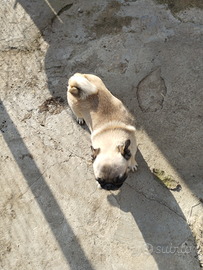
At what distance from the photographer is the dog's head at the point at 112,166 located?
93.0 inches

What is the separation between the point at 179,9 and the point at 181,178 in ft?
13.3

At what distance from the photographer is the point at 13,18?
197 inches

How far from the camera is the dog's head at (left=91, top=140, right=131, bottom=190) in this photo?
2361mm

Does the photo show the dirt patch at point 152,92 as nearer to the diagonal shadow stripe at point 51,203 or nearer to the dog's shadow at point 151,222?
the dog's shadow at point 151,222

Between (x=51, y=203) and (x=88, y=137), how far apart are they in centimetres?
151

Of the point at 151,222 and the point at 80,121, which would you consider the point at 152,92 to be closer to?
the point at 80,121

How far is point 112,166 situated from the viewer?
93.1 inches

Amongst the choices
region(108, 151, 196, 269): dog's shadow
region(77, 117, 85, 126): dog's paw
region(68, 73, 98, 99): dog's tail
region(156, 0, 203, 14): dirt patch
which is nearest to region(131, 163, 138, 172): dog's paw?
region(108, 151, 196, 269): dog's shadow

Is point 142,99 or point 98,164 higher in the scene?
point 98,164

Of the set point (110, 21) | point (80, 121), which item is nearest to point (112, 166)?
point (80, 121)

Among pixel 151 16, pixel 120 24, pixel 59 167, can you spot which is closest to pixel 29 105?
pixel 59 167

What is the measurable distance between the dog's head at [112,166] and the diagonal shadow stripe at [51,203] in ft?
5.27

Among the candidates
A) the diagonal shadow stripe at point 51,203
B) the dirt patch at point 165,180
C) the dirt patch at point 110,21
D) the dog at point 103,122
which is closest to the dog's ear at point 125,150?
the dog at point 103,122

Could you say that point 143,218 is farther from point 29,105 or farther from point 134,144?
Answer: point 29,105
